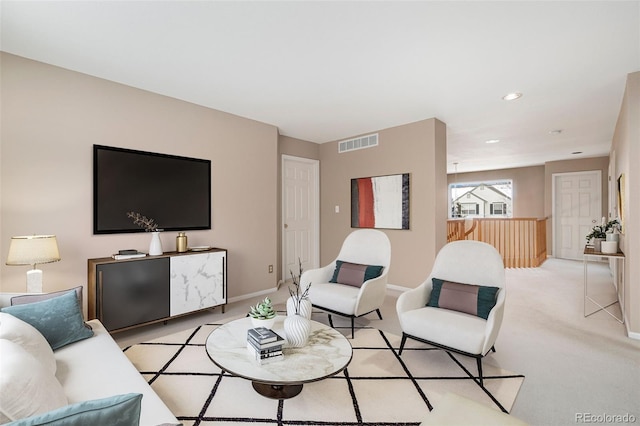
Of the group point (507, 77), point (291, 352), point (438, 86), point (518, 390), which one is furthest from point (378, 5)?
point (518, 390)

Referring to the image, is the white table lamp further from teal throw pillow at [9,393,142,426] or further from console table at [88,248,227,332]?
teal throw pillow at [9,393,142,426]

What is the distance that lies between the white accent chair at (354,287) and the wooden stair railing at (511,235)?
11.8ft

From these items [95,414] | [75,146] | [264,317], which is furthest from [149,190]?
[95,414]

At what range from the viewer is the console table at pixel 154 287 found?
281 cm

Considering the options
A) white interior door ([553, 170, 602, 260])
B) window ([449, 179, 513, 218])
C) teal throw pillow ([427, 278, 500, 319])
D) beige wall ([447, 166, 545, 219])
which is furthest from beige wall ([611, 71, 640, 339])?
window ([449, 179, 513, 218])

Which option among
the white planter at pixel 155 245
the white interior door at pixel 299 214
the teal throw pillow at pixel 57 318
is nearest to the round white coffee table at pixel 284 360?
the teal throw pillow at pixel 57 318

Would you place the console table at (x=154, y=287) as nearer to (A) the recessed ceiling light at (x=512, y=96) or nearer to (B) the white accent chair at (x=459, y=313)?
(B) the white accent chair at (x=459, y=313)

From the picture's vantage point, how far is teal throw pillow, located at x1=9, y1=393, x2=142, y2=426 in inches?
28.1

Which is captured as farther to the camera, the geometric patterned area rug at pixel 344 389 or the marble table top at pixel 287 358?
the geometric patterned area rug at pixel 344 389

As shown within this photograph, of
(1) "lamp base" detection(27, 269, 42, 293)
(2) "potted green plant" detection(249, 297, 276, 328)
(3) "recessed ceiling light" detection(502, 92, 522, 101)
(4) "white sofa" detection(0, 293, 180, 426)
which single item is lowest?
(4) "white sofa" detection(0, 293, 180, 426)

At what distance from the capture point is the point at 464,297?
2.52 meters

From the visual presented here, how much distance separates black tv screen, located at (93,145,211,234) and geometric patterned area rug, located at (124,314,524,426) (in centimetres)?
132

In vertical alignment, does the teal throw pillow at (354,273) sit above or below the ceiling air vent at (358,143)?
below

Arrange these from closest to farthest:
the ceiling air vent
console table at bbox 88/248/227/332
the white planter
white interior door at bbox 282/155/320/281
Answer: console table at bbox 88/248/227/332 → the white planter → the ceiling air vent → white interior door at bbox 282/155/320/281
